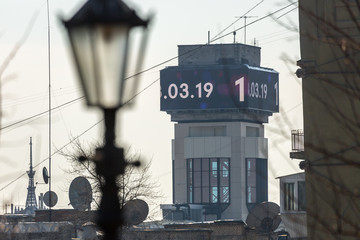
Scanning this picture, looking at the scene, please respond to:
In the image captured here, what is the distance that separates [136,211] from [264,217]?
7661 millimetres

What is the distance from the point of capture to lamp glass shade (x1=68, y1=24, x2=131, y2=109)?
9.26 meters

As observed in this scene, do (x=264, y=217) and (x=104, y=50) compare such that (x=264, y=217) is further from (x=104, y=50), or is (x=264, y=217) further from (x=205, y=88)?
(x=205, y=88)

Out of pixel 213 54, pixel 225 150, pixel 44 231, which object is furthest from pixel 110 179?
pixel 225 150

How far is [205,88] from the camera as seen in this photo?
165250 millimetres

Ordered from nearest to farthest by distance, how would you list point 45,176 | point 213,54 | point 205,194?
point 45,176, point 213,54, point 205,194

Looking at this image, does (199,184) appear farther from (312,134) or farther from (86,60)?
(86,60)

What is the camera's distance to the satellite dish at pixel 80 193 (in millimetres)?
65250

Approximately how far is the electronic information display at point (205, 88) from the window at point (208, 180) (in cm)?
825

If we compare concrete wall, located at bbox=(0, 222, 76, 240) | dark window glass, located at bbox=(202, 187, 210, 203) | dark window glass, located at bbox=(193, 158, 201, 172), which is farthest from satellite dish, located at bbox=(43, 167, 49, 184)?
dark window glass, located at bbox=(193, 158, 201, 172)

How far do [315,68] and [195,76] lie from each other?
129647 millimetres

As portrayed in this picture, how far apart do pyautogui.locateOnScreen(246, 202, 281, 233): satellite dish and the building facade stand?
9349 cm

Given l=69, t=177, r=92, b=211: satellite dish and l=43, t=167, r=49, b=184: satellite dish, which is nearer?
l=69, t=177, r=92, b=211: satellite dish

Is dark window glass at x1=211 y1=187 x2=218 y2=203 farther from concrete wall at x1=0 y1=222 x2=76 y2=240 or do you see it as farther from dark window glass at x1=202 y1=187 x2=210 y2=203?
concrete wall at x1=0 y1=222 x2=76 y2=240

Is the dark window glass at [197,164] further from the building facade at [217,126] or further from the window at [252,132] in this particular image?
the window at [252,132]
